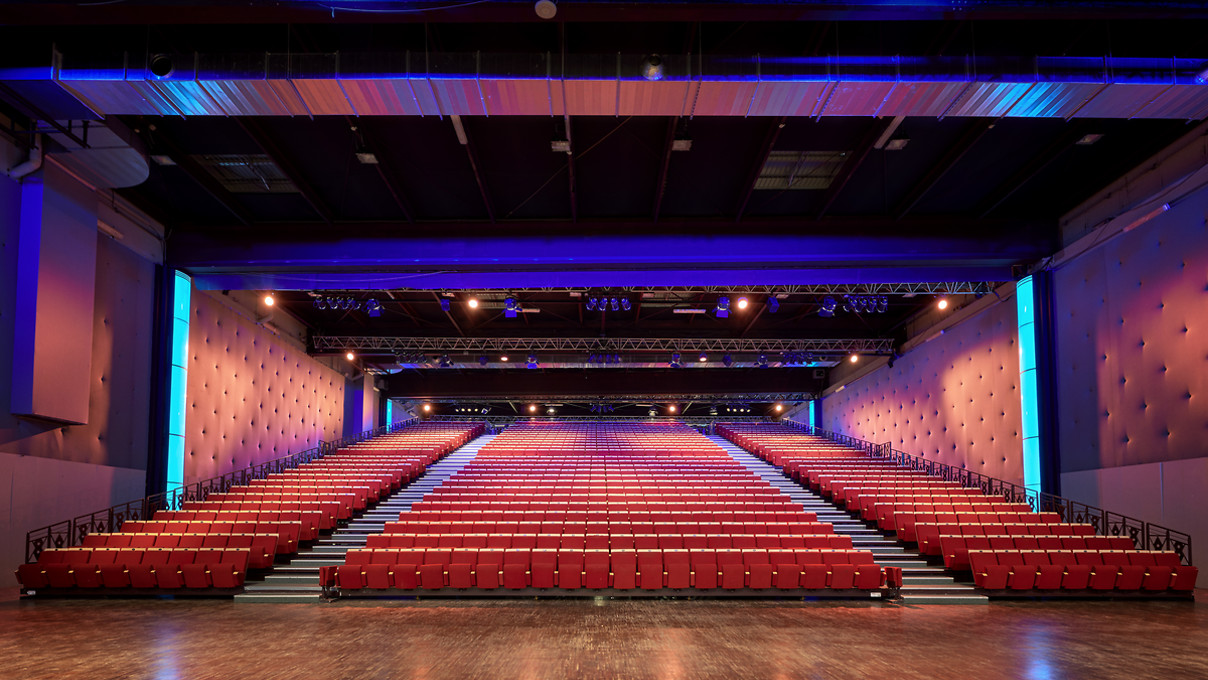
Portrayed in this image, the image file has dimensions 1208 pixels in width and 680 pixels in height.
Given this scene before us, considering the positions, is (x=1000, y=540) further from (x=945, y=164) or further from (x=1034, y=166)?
(x=1034, y=166)

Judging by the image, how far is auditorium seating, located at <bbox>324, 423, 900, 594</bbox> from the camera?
1082cm

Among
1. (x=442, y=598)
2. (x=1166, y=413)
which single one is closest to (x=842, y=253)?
(x=1166, y=413)

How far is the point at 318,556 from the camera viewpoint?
12.8 metres

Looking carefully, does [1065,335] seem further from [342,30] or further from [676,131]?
[342,30]

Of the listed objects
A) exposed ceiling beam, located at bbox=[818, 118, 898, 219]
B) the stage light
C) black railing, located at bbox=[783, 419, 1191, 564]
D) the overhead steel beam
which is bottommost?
black railing, located at bbox=[783, 419, 1191, 564]

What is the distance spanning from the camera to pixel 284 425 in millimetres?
21531

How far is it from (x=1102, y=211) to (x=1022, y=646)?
9.38 meters

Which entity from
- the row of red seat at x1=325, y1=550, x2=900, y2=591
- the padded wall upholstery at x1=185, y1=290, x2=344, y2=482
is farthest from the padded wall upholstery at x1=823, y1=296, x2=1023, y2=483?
the padded wall upholstery at x1=185, y1=290, x2=344, y2=482

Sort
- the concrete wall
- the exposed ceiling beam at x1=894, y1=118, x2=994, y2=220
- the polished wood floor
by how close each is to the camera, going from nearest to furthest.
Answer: the polished wood floor
the concrete wall
the exposed ceiling beam at x1=894, y1=118, x2=994, y2=220

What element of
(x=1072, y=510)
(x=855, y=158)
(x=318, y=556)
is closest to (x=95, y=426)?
(x=318, y=556)

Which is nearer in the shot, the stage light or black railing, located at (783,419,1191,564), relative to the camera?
the stage light

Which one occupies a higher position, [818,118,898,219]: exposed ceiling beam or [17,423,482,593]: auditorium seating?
[818,118,898,219]: exposed ceiling beam

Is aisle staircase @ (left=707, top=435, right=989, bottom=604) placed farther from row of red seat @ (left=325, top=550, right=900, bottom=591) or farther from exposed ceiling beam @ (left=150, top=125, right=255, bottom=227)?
exposed ceiling beam @ (left=150, top=125, right=255, bottom=227)

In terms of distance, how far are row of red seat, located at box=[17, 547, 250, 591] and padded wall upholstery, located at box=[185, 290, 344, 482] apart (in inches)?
194
